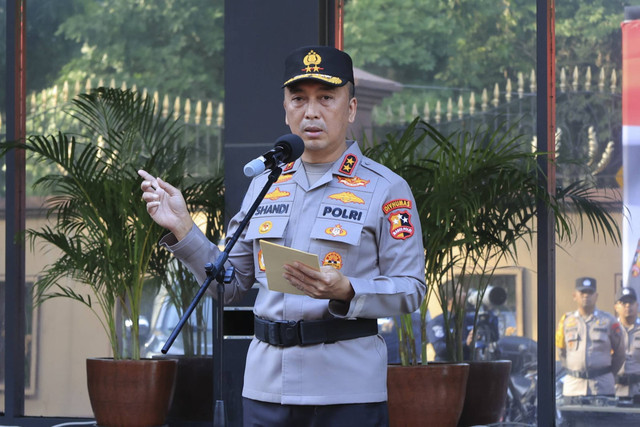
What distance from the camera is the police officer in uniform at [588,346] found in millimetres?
4785

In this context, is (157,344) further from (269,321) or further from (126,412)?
(269,321)

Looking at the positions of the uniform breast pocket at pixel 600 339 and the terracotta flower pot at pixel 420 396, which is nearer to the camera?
the terracotta flower pot at pixel 420 396

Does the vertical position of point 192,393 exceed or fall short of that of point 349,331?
it falls short

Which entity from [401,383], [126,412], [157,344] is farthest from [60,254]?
[401,383]

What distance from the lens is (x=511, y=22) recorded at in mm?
5098

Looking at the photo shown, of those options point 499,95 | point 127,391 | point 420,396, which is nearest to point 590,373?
point 420,396

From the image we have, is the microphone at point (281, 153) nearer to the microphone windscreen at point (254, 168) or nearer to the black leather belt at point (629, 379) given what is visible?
the microphone windscreen at point (254, 168)

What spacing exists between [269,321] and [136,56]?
3502mm

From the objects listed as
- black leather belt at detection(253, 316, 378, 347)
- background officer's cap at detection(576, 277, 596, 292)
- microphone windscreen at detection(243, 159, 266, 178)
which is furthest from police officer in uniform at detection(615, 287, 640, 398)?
microphone windscreen at detection(243, 159, 266, 178)

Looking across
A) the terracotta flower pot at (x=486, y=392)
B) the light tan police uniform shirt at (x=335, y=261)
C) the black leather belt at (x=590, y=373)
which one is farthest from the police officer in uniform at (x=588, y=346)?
the light tan police uniform shirt at (x=335, y=261)

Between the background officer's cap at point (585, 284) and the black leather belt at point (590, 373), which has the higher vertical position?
the background officer's cap at point (585, 284)

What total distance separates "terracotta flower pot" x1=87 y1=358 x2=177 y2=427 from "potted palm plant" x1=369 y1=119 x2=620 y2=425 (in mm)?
1223

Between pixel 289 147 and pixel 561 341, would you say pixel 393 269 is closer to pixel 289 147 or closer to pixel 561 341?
pixel 289 147

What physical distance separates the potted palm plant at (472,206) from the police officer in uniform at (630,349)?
318 millimetres
